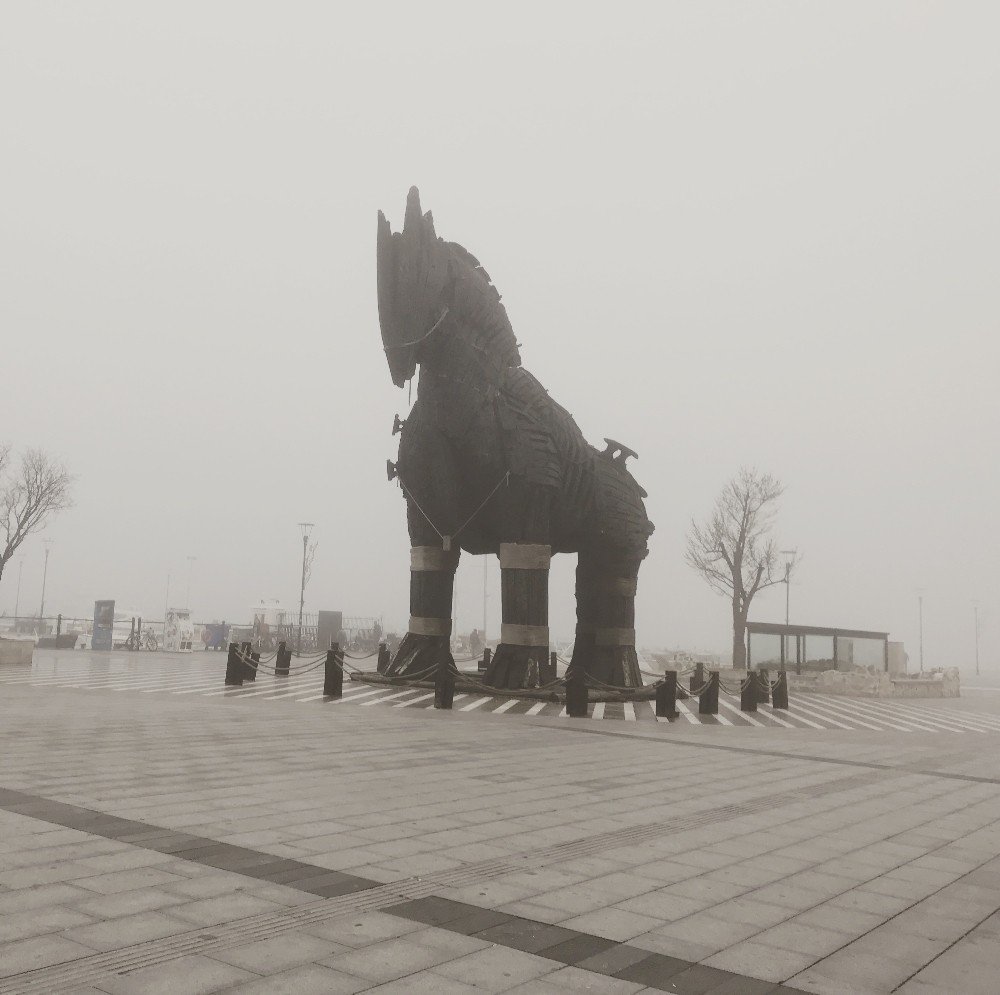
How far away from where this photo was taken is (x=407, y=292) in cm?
1530

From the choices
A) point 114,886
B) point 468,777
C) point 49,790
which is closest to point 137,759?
point 49,790

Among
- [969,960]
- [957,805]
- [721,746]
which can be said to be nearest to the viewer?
[969,960]

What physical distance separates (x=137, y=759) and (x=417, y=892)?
4.29 meters

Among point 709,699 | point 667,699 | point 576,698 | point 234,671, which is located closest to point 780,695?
point 709,699

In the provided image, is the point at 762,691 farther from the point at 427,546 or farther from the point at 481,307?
the point at 481,307

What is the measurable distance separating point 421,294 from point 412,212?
1.37m

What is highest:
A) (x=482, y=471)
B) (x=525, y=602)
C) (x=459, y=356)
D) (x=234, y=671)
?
(x=459, y=356)

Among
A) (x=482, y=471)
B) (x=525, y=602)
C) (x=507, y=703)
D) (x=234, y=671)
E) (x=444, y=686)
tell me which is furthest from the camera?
(x=234, y=671)

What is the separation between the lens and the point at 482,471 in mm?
16062

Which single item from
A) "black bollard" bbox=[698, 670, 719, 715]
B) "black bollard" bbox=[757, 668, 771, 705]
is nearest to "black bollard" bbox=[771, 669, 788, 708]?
"black bollard" bbox=[757, 668, 771, 705]

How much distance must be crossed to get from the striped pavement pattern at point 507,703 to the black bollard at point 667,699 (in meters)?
0.18

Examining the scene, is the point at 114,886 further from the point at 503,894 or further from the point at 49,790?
the point at 49,790

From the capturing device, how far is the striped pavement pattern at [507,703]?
14.4 m

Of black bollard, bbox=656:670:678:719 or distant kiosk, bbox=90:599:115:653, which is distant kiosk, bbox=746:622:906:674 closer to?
black bollard, bbox=656:670:678:719
